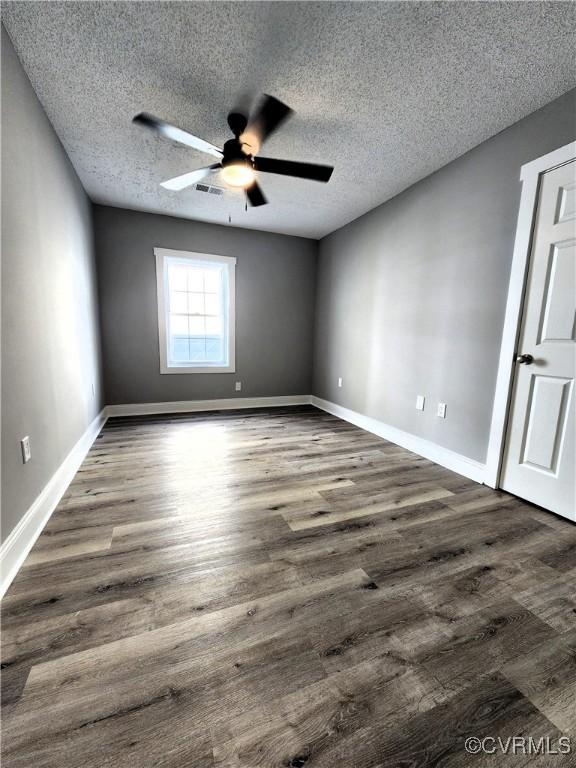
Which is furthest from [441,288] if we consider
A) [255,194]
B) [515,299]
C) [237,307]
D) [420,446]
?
[237,307]

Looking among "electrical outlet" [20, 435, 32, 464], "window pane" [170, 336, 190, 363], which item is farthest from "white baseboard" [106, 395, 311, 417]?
"electrical outlet" [20, 435, 32, 464]

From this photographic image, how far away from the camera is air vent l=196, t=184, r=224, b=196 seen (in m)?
2.97

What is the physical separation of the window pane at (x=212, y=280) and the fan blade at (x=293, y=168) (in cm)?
227

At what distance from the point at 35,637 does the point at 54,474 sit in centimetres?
111

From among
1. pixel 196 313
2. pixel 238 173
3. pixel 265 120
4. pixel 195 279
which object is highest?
pixel 265 120

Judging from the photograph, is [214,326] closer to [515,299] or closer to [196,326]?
[196,326]

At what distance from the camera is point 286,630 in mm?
1146

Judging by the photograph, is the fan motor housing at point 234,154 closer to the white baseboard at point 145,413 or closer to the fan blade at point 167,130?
the fan blade at point 167,130

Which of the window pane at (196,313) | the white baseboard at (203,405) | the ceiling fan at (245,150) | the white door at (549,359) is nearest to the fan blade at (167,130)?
the ceiling fan at (245,150)

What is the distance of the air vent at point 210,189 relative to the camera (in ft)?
9.75

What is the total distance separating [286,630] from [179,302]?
3.88 metres

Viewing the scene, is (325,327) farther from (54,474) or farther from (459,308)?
(54,474)

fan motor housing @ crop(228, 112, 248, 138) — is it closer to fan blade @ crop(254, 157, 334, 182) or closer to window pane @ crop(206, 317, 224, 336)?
fan blade @ crop(254, 157, 334, 182)

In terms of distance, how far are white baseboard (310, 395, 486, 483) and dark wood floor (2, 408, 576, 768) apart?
0.95 feet
